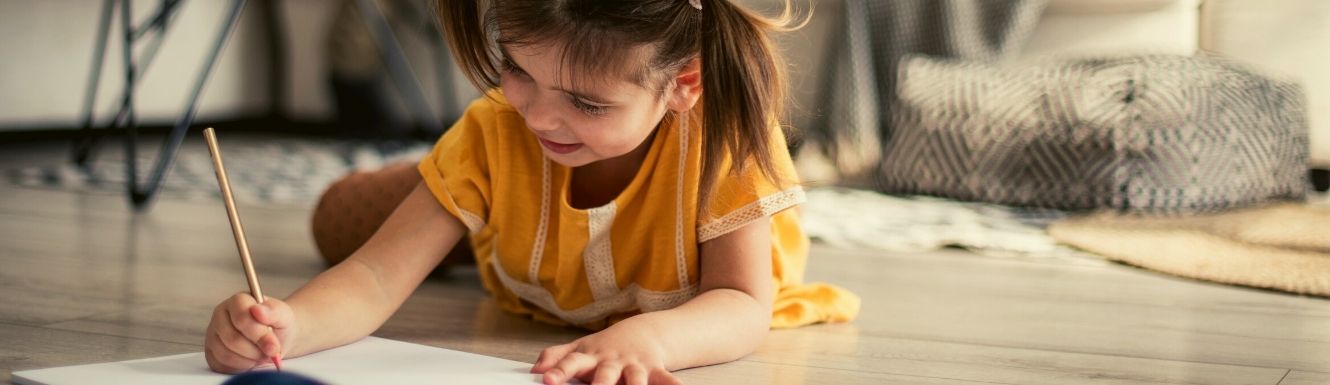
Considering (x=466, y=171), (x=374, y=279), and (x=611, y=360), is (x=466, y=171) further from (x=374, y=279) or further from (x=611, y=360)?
(x=611, y=360)

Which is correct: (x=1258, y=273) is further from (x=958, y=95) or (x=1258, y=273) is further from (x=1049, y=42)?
(x=1049, y=42)

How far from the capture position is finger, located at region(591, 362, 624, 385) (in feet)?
2.25

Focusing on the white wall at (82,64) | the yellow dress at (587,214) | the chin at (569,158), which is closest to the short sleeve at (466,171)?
the yellow dress at (587,214)

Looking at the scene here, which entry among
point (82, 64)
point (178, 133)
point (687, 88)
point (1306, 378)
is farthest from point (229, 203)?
point (82, 64)

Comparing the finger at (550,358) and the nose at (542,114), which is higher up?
the nose at (542,114)

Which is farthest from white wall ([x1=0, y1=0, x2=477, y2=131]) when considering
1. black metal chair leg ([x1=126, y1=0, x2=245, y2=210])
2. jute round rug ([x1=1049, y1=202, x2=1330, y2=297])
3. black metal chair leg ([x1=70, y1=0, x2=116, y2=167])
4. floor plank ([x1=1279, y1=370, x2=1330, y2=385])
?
floor plank ([x1=1279, y1=370, x2=1330, y2=385])

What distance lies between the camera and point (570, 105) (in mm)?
757

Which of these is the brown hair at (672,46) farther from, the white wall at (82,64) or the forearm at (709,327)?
the white wall at (82,64)

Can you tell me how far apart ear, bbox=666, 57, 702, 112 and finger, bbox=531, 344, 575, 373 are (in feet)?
0.61

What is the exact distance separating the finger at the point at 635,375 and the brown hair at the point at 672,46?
0.17m

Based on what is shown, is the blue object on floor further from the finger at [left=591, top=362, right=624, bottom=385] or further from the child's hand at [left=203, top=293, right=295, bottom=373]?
the finger at [left=591, top=362, right=624, bottom=385]

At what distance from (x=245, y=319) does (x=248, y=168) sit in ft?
5.49

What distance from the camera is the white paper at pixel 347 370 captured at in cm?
67

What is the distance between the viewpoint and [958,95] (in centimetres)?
200
